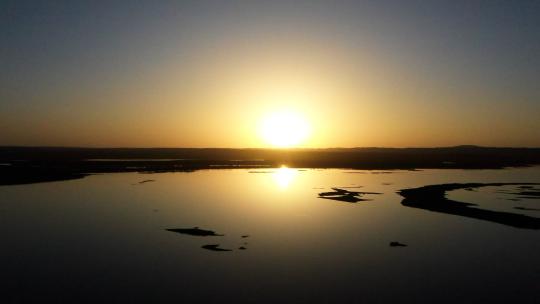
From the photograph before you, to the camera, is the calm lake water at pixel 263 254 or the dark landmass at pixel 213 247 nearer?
the calm lake water at pixel 263 254

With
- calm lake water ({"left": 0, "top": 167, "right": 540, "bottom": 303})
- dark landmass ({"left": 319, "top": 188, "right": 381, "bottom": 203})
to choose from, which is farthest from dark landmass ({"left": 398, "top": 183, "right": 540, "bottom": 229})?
dark landmass ({"left": 319, "top": 188, "right": 381, "bottom": 203})

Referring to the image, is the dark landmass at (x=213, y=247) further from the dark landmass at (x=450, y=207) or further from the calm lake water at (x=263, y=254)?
the dark landmass at (x=450, y=207)

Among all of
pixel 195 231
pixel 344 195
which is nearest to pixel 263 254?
pixel 195 231

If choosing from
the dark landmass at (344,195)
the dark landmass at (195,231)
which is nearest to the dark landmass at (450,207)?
the dark landmass at (344,195)

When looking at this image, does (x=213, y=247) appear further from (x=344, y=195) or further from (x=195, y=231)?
(x=344, y=195)

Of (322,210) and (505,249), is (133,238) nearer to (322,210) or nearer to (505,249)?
(322,210)
